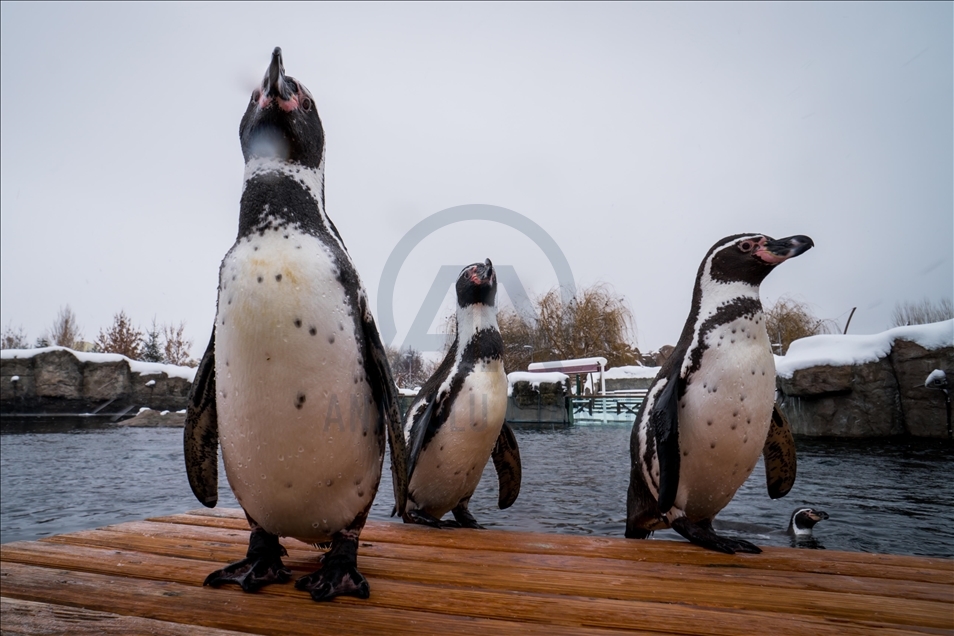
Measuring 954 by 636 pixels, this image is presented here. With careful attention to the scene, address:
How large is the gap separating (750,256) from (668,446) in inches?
33.1

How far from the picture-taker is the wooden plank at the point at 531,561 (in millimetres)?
1396

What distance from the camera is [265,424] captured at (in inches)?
51.0

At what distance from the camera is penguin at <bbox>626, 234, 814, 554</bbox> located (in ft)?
6.66

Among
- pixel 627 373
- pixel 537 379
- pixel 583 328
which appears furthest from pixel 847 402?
pixel 583 328

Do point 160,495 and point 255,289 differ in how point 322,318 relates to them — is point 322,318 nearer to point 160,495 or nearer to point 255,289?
point 255,289

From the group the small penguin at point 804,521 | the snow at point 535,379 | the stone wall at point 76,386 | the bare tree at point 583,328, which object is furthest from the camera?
the bare tree at point 583,328

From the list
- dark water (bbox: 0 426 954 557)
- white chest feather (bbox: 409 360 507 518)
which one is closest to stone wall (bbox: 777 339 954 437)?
dark water (bbox: 0 426 954 557)

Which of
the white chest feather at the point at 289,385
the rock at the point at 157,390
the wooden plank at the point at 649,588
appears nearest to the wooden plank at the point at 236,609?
the wooden plank at the point at 649,588

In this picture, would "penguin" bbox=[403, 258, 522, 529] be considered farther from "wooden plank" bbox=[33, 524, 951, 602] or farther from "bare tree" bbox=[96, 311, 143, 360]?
"bare tree" bbox=[96, 311, 143, 360]

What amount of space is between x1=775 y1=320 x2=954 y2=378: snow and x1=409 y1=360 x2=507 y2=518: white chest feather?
338 centimetres

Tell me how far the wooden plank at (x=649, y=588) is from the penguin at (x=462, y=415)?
0.91 metres

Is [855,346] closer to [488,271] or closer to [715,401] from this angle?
[715,401]

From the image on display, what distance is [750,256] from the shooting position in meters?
2.17

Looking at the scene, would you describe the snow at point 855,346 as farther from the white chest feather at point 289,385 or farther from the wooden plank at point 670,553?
the white chest feather at point 289,385
